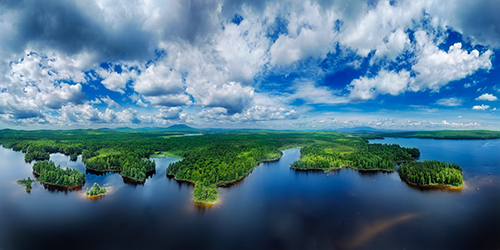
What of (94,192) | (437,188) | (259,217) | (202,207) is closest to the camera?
(259,217)

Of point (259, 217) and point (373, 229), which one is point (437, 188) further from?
point (259, 217)

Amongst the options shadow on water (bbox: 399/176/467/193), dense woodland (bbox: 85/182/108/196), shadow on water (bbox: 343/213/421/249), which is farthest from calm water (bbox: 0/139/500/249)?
dense woodland (bbox: 85/182/108/196)

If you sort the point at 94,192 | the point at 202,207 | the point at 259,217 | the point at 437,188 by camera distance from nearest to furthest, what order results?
the point at 259,217 → the point at 202,207 → the point at 94,192 → the point at 437,188

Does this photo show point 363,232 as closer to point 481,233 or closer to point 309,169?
point 481,233

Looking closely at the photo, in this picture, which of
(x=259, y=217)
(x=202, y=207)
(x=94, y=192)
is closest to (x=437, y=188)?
(x=259, y=217)

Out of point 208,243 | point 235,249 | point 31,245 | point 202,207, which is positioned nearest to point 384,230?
point 235,249

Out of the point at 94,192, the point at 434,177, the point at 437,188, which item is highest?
the point at 434,177

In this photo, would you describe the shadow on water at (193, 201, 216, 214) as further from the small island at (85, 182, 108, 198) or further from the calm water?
the small island at (85, 182, 108, 198)

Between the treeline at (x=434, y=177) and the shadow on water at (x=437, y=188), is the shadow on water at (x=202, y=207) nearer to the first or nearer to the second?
the shadow on water at (x=437, y=188)

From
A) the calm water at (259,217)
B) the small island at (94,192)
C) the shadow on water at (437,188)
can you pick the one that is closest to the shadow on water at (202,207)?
the calm water at (259,217)

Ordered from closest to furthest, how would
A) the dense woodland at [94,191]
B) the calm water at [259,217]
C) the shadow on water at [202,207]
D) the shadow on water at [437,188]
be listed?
the calm water at [259,217], the shadow on water at [202,207], the dense woodland at [94,191], the shadow on water at [437,188]
